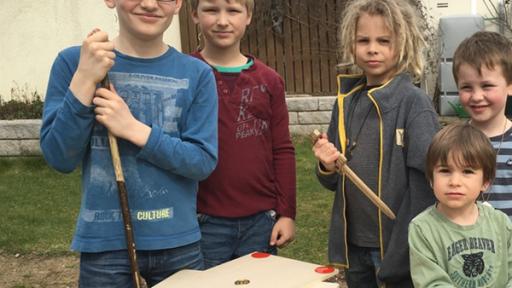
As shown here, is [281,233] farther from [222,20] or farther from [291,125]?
[291,125]

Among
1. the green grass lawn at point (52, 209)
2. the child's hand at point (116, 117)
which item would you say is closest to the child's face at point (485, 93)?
the child's hand at point (116, 117)

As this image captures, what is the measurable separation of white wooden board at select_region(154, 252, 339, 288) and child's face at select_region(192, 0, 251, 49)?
0.83 m

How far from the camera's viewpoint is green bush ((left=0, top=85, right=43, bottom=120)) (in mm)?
7961

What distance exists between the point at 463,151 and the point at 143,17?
3.51ft

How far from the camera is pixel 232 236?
8.37 ft

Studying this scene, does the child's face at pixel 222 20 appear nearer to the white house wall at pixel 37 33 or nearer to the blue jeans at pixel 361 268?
the blue jeans at pixel 361 268

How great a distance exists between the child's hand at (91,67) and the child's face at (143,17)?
0.52ft

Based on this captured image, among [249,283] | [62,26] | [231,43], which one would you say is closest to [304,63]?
[62,26]

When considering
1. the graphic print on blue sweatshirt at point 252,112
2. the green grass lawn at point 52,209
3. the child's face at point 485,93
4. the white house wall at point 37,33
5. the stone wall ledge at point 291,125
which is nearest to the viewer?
the child's face at point 485,93

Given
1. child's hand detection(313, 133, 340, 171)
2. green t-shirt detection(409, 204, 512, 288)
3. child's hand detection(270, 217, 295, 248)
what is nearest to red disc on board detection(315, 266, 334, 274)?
green t-shirt detection(409, 204, 512, 288)

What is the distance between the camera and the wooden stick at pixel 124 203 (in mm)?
1999

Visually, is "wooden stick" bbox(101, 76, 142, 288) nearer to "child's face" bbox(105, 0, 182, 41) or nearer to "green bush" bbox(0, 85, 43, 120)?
"child's face" bbox(105, 0, 182, 41)

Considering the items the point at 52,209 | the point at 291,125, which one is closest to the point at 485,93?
the point at 52,209

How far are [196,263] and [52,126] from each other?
25.5 inches
